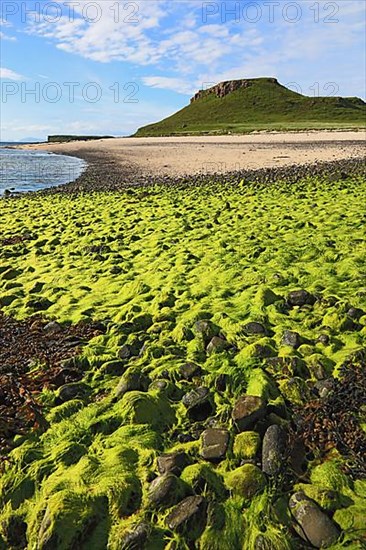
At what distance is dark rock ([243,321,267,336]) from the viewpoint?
19.2 feet

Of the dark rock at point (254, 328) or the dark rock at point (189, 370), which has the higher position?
the dark rock at point (254, 328)

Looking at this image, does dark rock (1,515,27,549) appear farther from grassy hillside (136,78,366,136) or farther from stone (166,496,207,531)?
grassy hillside (136,78,366,136)

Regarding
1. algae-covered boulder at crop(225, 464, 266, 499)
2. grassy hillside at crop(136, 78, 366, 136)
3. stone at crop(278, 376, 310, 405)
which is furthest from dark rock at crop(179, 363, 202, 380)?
grassy hillside at crop(136, 78, 366, 136)

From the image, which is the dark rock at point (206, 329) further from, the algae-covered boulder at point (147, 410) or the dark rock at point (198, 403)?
the algae-covered boulder at point (147, 410)

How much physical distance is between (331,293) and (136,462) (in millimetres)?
4038

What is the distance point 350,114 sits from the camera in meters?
157

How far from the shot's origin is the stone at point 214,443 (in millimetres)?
3863

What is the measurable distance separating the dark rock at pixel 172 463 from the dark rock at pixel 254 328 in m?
2.33

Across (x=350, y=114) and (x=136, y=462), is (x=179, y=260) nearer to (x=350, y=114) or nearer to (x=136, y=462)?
(x=136, y=462)

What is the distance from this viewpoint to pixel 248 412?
4168 millimetres

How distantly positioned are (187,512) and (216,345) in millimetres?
2458

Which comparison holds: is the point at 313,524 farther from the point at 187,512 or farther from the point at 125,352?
the point at 125,352

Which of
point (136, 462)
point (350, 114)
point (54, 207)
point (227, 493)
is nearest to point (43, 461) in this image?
point (136, 462)

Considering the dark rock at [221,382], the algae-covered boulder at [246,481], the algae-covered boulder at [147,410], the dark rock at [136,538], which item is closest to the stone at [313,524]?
the algae-covered boulder at [246,481]
